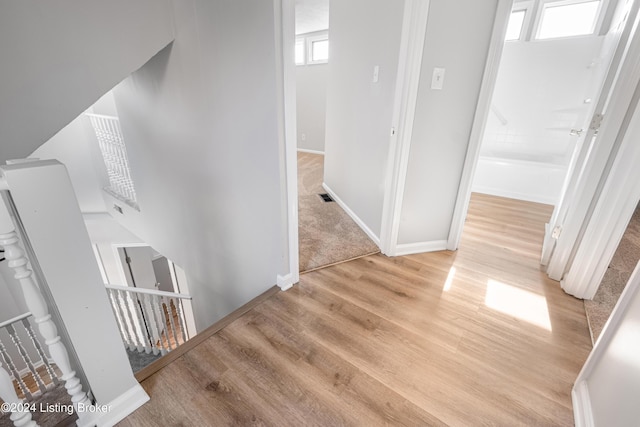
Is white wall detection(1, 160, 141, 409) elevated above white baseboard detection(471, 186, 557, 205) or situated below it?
above

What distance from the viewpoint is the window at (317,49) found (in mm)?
5180

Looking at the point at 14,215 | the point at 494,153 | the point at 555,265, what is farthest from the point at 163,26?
the point at 494,153

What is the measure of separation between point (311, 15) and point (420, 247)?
394cm

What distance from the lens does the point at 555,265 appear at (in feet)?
6.02

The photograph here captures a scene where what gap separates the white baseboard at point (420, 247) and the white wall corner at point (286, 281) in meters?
0.83

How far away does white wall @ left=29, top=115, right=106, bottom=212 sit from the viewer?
4020mm

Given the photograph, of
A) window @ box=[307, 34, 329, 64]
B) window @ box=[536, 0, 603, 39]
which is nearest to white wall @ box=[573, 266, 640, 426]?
window @ box=[536, 0, 603, 39]

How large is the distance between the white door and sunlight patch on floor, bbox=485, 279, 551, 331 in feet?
1.09

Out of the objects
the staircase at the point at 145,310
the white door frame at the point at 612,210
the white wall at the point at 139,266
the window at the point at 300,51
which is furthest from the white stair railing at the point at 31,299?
the window at the point at 300,51

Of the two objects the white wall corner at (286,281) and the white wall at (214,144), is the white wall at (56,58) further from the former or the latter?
the white wall corner at (286,281)

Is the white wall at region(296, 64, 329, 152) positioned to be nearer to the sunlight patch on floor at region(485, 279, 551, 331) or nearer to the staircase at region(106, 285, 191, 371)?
the staircase at region(106, 285, 191, 371)

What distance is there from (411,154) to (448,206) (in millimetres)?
540

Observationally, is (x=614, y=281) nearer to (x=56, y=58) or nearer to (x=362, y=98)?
(x=362, y=98)

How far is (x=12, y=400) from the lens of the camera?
796 millimetres
